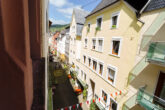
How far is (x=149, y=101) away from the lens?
3541 mm

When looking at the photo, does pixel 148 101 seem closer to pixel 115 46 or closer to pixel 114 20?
pixel 115 46

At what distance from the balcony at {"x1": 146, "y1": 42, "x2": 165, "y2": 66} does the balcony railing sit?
1.57 meters

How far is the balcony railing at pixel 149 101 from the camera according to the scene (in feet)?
10.9

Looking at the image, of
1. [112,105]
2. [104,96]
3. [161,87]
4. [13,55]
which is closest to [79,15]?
[104,96]

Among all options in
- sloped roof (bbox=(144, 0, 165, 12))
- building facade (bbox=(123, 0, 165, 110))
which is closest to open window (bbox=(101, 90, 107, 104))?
building facade (bbox=(123, 0, 165, 110))

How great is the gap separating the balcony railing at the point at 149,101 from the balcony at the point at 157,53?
1573 mm

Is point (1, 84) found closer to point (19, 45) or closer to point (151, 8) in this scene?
point (19, 45)

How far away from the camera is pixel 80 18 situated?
1405 cm

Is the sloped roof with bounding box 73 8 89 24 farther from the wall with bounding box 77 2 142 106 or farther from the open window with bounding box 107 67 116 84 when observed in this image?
the open window with bounding box 107 67 116 84

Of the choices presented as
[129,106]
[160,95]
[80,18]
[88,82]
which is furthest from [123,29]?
[80,18]

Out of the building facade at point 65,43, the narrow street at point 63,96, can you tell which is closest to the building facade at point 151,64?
the narrow street at point 63,96

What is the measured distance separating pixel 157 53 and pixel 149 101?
2.18 m

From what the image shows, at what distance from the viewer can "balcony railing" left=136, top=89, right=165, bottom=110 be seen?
3328mm

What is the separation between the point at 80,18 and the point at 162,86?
13769 mm
